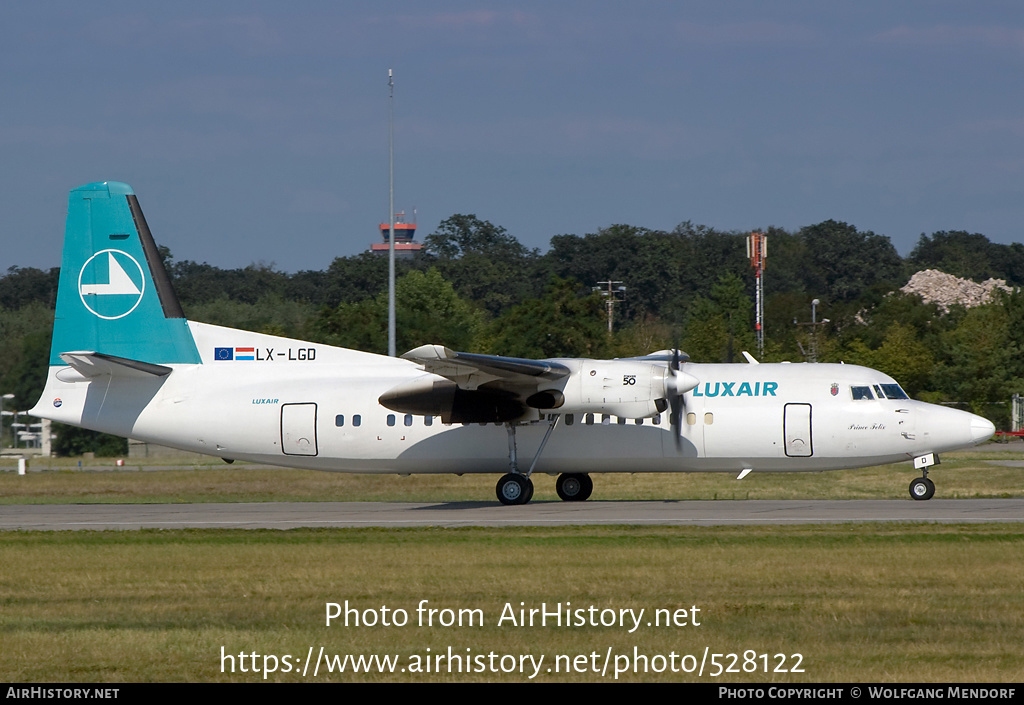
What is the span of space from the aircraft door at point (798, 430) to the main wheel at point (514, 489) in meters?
4.90

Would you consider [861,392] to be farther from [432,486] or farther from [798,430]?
[432,486]

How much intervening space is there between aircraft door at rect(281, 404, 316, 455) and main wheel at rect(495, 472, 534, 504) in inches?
150

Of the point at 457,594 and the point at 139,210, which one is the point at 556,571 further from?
the point at 139,210

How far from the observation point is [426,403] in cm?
2234

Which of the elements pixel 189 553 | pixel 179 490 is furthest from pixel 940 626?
pixel 179 490

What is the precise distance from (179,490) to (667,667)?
24.0 m

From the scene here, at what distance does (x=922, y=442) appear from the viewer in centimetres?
2169

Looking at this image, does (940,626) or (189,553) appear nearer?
(940,626)

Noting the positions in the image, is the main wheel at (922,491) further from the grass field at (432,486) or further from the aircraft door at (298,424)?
the aircraft door at (298,424)

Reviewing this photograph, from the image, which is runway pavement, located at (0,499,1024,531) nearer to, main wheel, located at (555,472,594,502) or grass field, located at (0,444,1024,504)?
main wheel, located at (555,472,594,502)

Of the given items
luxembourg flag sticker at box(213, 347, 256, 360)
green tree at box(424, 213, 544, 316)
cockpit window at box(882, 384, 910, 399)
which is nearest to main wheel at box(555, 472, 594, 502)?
cockpit window at box(882, 384, 910, 399)

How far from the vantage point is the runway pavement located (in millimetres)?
18984

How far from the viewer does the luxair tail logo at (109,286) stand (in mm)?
23953
